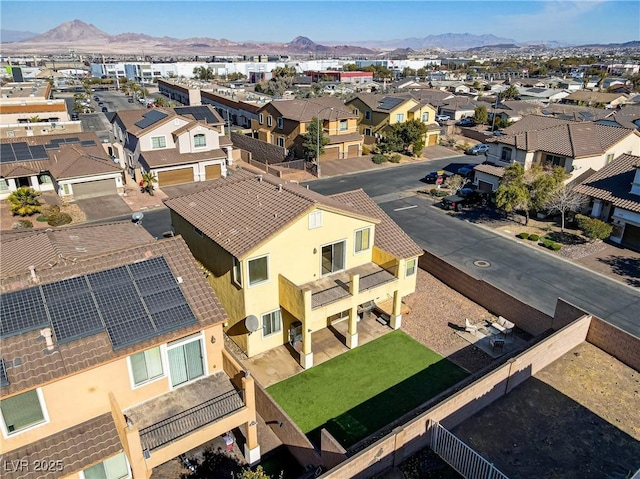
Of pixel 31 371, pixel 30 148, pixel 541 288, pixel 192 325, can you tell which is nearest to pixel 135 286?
pixel 192 325

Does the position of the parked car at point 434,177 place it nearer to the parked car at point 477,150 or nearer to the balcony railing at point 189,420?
the parked car at point 477,150

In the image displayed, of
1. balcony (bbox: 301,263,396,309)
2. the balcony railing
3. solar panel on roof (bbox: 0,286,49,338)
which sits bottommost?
the balcony railing

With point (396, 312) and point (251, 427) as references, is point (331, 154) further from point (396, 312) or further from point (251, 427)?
point (251, 427)

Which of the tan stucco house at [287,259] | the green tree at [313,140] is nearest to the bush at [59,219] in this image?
the tan stucco house at [287,259]

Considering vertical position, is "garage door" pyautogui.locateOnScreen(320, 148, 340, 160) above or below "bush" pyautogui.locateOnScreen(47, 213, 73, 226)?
above

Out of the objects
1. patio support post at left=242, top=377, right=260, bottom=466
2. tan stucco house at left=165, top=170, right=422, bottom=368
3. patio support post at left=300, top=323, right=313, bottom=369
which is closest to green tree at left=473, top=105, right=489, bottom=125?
tan stucco house at left=165, top=170, right=422, bottom=368

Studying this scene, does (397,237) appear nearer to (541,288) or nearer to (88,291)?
(541,288)

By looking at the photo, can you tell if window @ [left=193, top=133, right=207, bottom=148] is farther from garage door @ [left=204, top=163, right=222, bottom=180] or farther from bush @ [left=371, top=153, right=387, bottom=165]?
bush @ [left=371, top=153, right=387, bottom=165]
